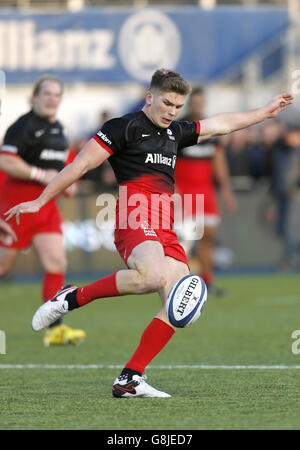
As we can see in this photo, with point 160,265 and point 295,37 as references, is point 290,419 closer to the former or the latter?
point 160,265

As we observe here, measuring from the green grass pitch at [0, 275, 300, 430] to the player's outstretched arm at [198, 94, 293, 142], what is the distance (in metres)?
1.60

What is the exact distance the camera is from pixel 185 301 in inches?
225

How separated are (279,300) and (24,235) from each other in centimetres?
470

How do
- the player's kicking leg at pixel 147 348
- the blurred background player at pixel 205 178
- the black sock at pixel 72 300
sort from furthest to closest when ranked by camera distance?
the blurred background player at pixel 205 178, the black sock at pixel 72 300, the player's kicking leg at pixel 147 348

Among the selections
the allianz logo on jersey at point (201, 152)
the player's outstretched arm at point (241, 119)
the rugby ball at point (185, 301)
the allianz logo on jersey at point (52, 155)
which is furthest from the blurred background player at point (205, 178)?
the rugby ball at point (185, 301)

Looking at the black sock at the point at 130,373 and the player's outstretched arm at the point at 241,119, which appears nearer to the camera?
the black sock at the point at 130,373

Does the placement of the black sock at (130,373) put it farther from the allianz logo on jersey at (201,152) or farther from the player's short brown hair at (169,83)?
the allianz logo on jersey at (201,152)

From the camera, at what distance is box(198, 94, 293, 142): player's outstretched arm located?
6.45 meters

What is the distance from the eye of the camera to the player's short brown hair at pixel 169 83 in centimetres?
601

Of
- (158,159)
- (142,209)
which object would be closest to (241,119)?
(158,159)

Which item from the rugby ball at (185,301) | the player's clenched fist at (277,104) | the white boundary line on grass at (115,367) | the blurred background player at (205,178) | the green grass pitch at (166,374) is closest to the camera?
the green grass pitch at (166,374)

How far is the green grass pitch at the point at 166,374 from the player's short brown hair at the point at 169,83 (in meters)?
1.80

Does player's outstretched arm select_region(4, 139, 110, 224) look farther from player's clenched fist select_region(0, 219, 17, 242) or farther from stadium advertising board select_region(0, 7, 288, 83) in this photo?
stadium advertising board select_region(0, 7, 288, 83)

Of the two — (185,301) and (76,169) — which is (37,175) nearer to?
(76,169)
